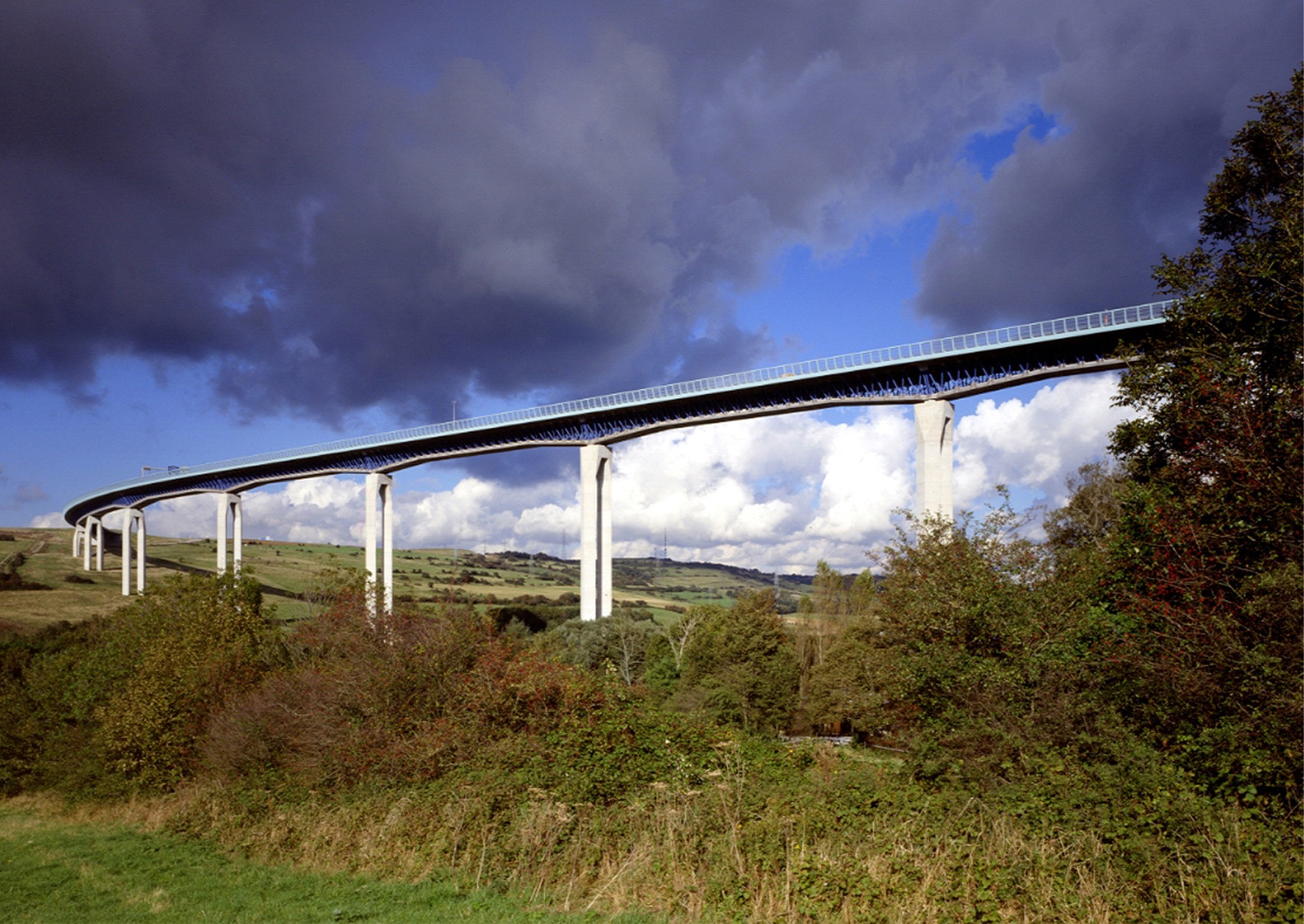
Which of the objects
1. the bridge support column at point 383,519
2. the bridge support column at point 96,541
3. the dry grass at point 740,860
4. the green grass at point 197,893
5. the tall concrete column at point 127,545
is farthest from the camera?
the bridge support column at point 96,541

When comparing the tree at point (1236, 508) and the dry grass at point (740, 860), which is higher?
the tree at point (1236, 508)

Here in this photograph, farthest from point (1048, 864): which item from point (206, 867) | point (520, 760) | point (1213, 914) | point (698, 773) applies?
point (206, 867)

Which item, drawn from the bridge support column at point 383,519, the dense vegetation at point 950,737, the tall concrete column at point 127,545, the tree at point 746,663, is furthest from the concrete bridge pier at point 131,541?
the dense vegetation at point 950,737

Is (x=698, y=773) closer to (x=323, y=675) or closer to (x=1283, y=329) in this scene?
(x=323, y=675)

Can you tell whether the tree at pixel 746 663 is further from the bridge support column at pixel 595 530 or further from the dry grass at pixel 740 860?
the dry grass at pixel 740 860

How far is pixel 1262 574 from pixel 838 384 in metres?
35.8

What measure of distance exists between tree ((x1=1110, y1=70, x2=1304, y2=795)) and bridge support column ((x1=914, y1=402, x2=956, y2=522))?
2590 cm

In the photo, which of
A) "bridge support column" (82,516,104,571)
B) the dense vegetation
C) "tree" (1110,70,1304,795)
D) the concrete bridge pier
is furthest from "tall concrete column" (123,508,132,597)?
"tree" (1110,70,1304,795)

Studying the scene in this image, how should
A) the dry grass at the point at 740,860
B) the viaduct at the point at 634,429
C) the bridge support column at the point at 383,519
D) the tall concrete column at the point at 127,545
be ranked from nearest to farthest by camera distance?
1. the dry grass at the point at 740,860
2. the viaduct at the point at 634,429
3. the bridge support column at the point at 383,519
4. the tall concrete column at the point at 127,545

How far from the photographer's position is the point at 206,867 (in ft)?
36.1

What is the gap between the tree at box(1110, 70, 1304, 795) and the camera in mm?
7473

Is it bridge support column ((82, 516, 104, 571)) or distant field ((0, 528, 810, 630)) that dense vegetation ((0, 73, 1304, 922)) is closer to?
distant field ((0, 528, 810, 630))

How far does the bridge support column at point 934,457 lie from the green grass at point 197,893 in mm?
31535

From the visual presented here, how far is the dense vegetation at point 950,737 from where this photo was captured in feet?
23.0
